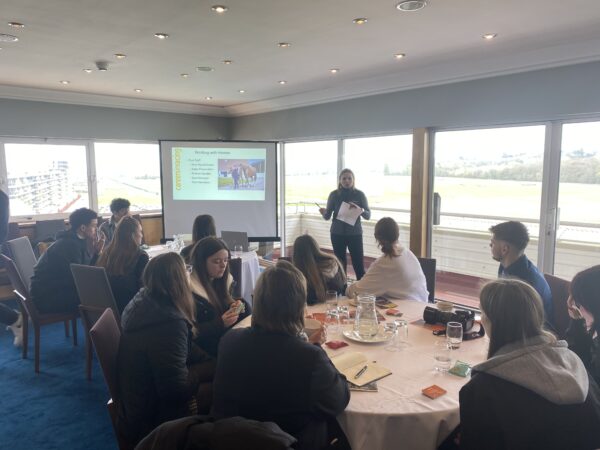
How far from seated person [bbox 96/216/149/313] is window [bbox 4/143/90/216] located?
12.2 ft

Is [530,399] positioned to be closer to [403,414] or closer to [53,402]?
[403,414]

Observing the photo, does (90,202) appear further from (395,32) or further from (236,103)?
(395,32)

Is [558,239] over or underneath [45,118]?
underneath

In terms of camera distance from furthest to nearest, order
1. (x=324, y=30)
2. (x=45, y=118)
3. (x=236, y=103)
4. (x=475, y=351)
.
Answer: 1. (x=236, y=103)
2. (x=45, y=118)
3. (x=324, y=30)
4. (x=475, y=351)

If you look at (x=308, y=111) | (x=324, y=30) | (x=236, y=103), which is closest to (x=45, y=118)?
(x=236, y=103)

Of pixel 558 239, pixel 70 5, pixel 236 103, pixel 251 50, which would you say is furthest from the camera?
pixel 236 103

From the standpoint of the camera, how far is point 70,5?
9.41 feet

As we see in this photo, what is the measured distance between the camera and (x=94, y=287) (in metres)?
3.12

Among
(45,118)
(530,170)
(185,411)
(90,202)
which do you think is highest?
(45,118)

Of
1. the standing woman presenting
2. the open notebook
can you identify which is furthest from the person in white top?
the standing woman presenting

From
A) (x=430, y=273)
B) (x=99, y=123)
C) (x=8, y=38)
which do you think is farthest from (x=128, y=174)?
(x=430, y=273)

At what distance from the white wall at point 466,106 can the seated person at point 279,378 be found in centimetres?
368

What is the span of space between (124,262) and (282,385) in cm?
218

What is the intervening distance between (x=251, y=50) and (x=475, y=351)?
3.14 m
